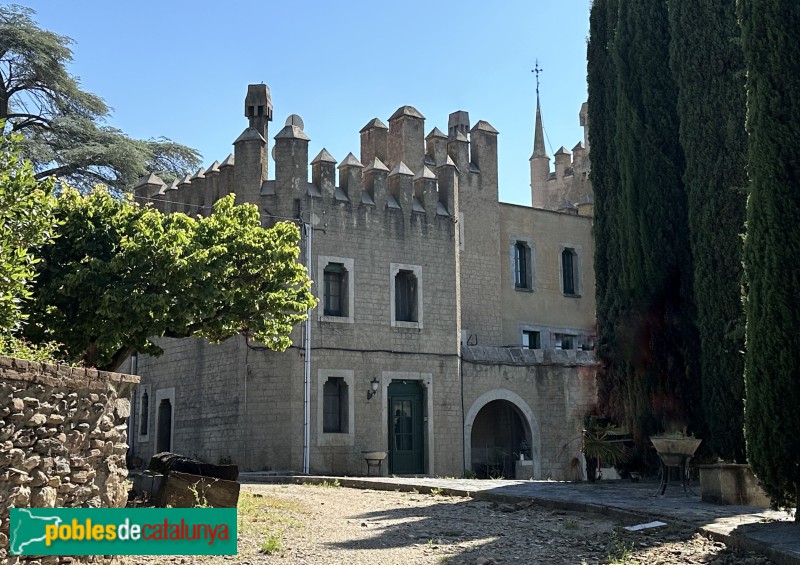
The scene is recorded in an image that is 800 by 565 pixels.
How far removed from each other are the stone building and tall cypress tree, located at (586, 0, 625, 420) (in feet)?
23.5

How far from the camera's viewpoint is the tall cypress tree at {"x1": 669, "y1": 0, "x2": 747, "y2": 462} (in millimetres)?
14133

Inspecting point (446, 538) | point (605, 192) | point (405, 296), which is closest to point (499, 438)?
point (405, 296)

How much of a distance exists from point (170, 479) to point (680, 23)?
36.4 feet

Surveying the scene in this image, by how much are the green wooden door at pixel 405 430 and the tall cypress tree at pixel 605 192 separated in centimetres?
722

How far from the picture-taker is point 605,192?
1825cm

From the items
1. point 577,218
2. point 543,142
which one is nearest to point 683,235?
point 577,218

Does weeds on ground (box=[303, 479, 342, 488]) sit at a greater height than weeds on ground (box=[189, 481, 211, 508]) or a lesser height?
lesser

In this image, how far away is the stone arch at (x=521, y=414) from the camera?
81.3ft

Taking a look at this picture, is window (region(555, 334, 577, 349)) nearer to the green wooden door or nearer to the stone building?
the stone building

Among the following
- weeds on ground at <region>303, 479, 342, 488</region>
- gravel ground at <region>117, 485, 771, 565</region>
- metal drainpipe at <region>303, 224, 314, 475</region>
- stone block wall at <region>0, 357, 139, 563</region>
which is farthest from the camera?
metal drainpipe at <region>303, 224, 314, 475</region>

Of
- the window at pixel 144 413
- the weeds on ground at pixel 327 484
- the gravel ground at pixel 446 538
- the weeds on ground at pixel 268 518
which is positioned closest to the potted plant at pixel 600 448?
the gravel ground at pixel 446 538

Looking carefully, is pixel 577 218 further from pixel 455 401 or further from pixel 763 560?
pixel 763 560

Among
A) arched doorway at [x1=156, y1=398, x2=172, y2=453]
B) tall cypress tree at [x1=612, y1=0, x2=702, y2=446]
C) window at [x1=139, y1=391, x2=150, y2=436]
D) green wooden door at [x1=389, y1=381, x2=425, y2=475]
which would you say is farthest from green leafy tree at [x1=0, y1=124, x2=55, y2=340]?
window at [x1=139, y1=391, x2=150, y2=436]

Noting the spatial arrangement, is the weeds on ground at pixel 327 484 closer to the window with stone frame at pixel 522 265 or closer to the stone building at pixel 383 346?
the stone building at pixel 383 346
